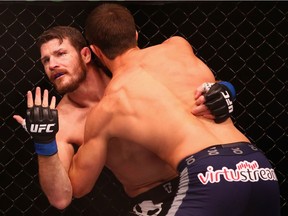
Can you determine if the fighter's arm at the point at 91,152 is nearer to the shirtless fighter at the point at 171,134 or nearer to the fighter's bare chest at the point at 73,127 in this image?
the shirtless fighter at the point at 171,134

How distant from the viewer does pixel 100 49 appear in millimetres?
1932

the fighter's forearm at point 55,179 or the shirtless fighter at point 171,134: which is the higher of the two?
the shirtless fighter at point 171,134

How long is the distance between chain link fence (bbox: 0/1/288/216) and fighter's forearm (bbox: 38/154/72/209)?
852 millimetres

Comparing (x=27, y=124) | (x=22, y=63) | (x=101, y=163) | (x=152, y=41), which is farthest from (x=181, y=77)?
(x=22, y=63)

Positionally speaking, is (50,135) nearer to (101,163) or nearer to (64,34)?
(101,163)

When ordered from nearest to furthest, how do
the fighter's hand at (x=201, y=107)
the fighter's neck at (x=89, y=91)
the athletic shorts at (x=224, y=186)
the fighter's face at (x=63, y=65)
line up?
the athletic shorts at (x=224, y=186) → the fighter's hand at (x=201, y=107) → the fighter's face at (x=63, y=65) → the fighter's neck at (x=89, y=91)

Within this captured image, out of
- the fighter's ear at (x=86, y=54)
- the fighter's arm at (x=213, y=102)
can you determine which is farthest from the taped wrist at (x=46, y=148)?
the fighter's ear at (x=86, y=54)

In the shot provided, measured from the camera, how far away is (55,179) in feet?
6.01

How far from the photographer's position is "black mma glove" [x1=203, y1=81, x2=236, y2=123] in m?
1.71

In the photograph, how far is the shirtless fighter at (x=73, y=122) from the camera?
1755 mm

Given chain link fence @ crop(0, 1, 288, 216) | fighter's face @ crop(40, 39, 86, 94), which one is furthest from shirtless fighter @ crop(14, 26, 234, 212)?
chain link fence @ crop(0, 1, 288, 216)

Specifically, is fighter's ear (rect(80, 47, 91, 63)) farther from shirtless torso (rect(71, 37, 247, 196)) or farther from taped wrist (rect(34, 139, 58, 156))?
taped wrist (rect(34, 139, 58, 156))

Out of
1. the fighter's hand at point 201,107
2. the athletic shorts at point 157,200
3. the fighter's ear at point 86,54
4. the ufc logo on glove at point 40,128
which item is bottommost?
the athletic shorts at point 157,200

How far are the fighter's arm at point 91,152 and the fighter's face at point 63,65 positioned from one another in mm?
413
